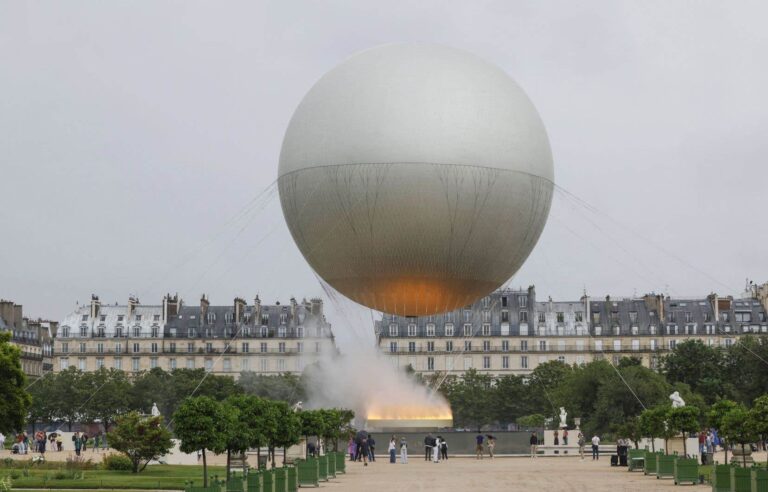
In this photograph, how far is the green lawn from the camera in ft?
120

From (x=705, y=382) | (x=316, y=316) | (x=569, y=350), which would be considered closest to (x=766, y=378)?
(x=705, y=382)

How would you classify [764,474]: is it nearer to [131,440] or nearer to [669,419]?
[669,419]

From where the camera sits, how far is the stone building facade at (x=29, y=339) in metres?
147

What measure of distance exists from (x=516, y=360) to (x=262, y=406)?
11543cm

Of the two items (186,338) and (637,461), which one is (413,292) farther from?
(186,338)

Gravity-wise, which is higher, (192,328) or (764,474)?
(192,328)

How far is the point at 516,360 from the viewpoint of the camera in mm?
150250

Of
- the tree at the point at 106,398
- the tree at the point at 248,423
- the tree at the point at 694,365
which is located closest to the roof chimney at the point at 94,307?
the tree at the point at 106,398

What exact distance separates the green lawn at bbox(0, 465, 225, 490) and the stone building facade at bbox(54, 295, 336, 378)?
10360 cm

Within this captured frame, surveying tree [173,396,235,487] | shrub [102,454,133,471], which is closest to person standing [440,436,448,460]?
shrub [102,454,133,471]

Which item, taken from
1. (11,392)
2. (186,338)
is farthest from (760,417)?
(186,338)

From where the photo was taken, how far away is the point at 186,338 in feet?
508

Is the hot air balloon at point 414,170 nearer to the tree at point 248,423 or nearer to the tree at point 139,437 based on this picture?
the tree at point 139,437

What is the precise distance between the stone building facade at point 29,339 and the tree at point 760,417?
113999 mm
